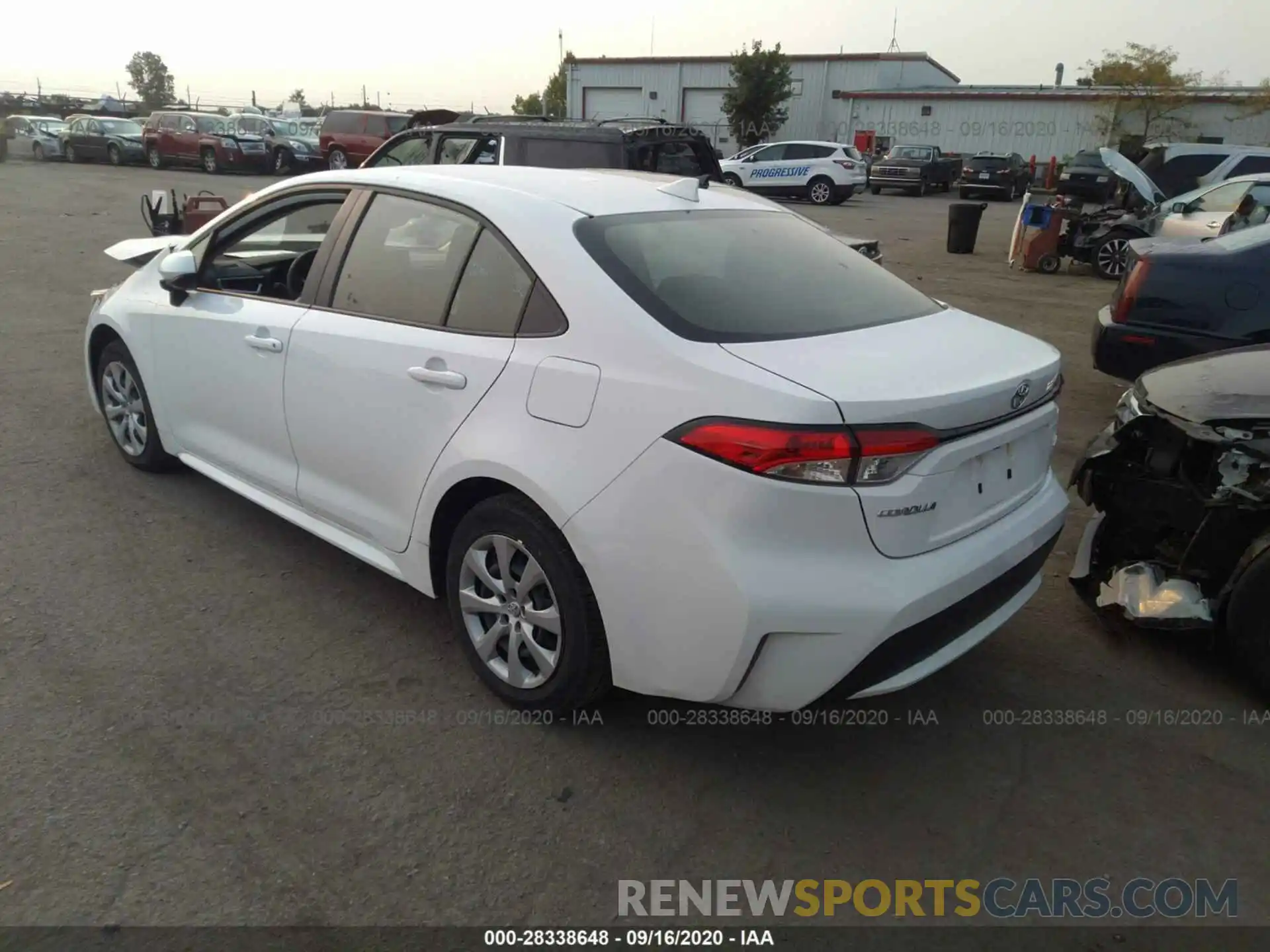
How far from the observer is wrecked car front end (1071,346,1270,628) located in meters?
3.27

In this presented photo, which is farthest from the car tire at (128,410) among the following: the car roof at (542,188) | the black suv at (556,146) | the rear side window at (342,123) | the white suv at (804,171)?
the rear side window at (342,123)

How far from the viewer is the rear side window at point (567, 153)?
27.5 feet

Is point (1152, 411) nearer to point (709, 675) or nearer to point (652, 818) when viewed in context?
point (709, 675)

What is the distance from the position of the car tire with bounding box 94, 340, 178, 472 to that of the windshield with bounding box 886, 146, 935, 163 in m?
30.1

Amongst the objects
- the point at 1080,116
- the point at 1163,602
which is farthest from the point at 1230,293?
the point at 1080,116

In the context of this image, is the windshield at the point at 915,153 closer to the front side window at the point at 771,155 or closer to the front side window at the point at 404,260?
the front side window at the point at 771,155

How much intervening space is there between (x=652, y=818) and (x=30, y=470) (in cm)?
408

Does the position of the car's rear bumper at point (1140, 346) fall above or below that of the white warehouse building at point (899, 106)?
below

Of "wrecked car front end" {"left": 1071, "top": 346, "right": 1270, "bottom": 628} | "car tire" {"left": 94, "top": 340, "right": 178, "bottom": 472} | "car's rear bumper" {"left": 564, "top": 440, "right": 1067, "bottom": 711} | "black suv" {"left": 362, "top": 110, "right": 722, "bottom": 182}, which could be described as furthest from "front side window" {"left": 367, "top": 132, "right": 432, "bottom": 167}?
"car's rear bumper" {"left": 564, "top": 440, "right": 1067, "bottom": 711}

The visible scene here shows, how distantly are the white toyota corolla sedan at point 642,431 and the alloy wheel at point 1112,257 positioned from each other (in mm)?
11775

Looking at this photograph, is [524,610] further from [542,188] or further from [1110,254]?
[1110,254]

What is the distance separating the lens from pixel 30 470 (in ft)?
A: 16.3

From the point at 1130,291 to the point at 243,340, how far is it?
504 centimetres

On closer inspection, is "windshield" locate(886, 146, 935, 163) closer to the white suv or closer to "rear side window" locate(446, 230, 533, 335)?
the white suv
